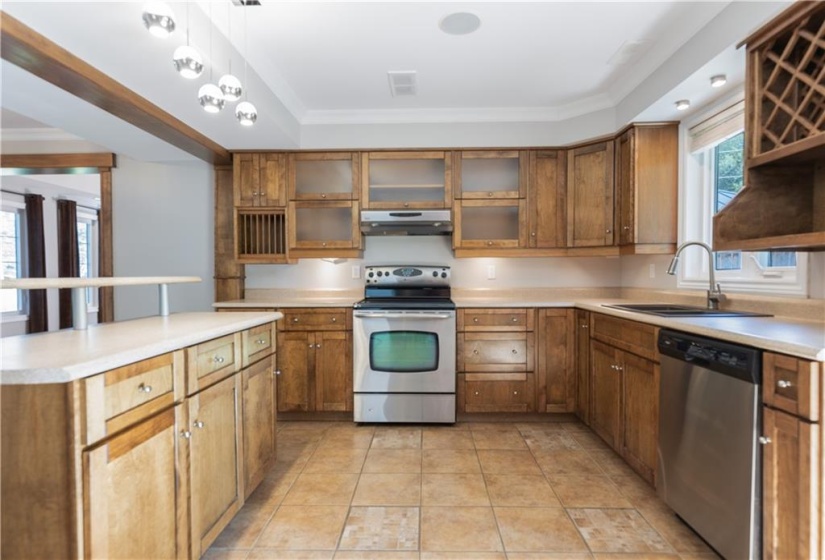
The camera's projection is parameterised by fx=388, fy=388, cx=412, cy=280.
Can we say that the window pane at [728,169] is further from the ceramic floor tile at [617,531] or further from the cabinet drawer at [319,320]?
the cabinet drawer at [319,320]

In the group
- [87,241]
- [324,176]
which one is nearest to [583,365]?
[324,176]

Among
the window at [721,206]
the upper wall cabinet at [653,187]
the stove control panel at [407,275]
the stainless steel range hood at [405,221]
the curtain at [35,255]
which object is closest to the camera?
the window at [721,206]

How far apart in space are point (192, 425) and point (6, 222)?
18.8 ft

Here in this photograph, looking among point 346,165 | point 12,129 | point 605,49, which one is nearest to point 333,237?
point 346,165

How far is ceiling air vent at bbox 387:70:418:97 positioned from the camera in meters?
2.64

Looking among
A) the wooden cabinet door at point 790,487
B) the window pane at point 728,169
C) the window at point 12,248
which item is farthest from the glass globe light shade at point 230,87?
the window at point 12,248

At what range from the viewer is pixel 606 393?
253 centimetres

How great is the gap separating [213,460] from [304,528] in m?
0.57

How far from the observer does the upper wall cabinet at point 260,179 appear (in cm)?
330

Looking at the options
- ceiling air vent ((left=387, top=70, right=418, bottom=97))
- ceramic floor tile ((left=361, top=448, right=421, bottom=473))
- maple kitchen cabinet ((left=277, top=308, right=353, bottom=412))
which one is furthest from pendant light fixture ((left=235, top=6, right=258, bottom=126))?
ceramic floor tile ((left=361, top=448, right=421, bottom=473))

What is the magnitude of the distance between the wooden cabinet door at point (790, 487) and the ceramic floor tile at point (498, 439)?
1.45m

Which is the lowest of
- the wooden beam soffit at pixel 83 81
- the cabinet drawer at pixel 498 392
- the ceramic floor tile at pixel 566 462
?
the ceramic floor tile at pixel 566 462

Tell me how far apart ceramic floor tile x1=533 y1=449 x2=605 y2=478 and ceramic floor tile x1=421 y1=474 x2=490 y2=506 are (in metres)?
0.45

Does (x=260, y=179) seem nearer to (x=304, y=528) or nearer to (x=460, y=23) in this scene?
(x=460, y=23)
